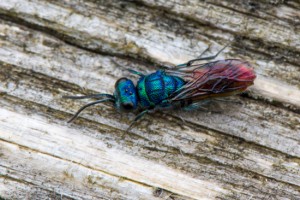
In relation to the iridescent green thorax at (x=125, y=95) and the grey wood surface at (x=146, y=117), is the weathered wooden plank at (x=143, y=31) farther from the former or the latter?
the iridescent green thorax at (x=125, y=95)

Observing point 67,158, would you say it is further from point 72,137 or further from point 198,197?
point 198,197

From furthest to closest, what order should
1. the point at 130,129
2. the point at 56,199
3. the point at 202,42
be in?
the point at 202,42 → the point at 130,129 → the point at 56,199

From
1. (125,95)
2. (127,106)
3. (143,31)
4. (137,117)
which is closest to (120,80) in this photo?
(125,95)

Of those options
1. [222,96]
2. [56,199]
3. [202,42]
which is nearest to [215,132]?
[222,96]

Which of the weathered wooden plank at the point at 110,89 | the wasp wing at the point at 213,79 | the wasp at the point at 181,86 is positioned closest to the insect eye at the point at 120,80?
the wasp at the point at 181,86

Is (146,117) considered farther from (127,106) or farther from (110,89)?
(110,89)

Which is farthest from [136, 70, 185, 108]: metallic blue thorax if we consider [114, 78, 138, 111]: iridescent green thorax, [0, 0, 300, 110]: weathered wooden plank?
[0, 0, 300, 110]: weathered wooden plank

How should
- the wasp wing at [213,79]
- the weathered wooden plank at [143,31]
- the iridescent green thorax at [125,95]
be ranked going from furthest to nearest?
the weathered wooden plank at [143,31] < the wasp wing at [213,79] < the iridescent green thorax at [125,95]
